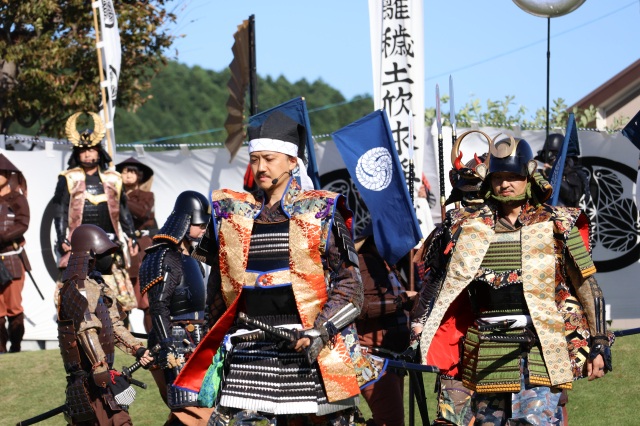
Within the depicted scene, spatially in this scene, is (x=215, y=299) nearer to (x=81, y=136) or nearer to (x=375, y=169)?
(x=375, y=169)

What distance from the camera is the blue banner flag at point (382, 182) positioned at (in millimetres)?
9164

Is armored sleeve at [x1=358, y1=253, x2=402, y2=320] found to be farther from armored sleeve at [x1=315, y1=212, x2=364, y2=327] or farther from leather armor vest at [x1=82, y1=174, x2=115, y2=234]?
leather armor vest at [x1=82, y1=174, x2=115, y2=234]

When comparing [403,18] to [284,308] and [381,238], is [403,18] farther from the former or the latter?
[284,308]

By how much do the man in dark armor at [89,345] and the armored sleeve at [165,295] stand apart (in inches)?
7.0

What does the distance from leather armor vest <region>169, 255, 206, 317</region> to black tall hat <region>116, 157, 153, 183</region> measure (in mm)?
6354

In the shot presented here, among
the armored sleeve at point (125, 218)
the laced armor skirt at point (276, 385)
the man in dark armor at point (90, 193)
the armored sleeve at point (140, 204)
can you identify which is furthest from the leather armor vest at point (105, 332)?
the armored sleeve at point (140, 204)

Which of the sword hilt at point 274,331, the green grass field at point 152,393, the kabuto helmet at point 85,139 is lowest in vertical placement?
the green grass field at point 152,393

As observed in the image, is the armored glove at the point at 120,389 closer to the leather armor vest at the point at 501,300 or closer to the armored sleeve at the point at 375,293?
the armored sleeve at the point at 375,293

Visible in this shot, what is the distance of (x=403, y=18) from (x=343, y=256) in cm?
625

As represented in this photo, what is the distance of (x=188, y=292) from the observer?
27.0ft

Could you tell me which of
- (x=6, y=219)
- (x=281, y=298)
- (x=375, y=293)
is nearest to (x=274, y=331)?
(x=281, y=298)

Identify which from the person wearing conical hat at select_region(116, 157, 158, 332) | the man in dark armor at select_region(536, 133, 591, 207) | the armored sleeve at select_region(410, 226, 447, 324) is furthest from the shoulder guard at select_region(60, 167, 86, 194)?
the armored sleeve at select_region(410, 226, 447, 324)

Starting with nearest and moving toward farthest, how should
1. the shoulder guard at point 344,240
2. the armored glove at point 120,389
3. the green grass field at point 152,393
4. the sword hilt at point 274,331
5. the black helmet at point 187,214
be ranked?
the sword hilt at point 274,331, the shoulder guard at point 344,240, the armored glove at point 120,389, the black helmet at point 187,214, the green grass field at point 152,393

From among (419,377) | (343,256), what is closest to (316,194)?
(343,256)
